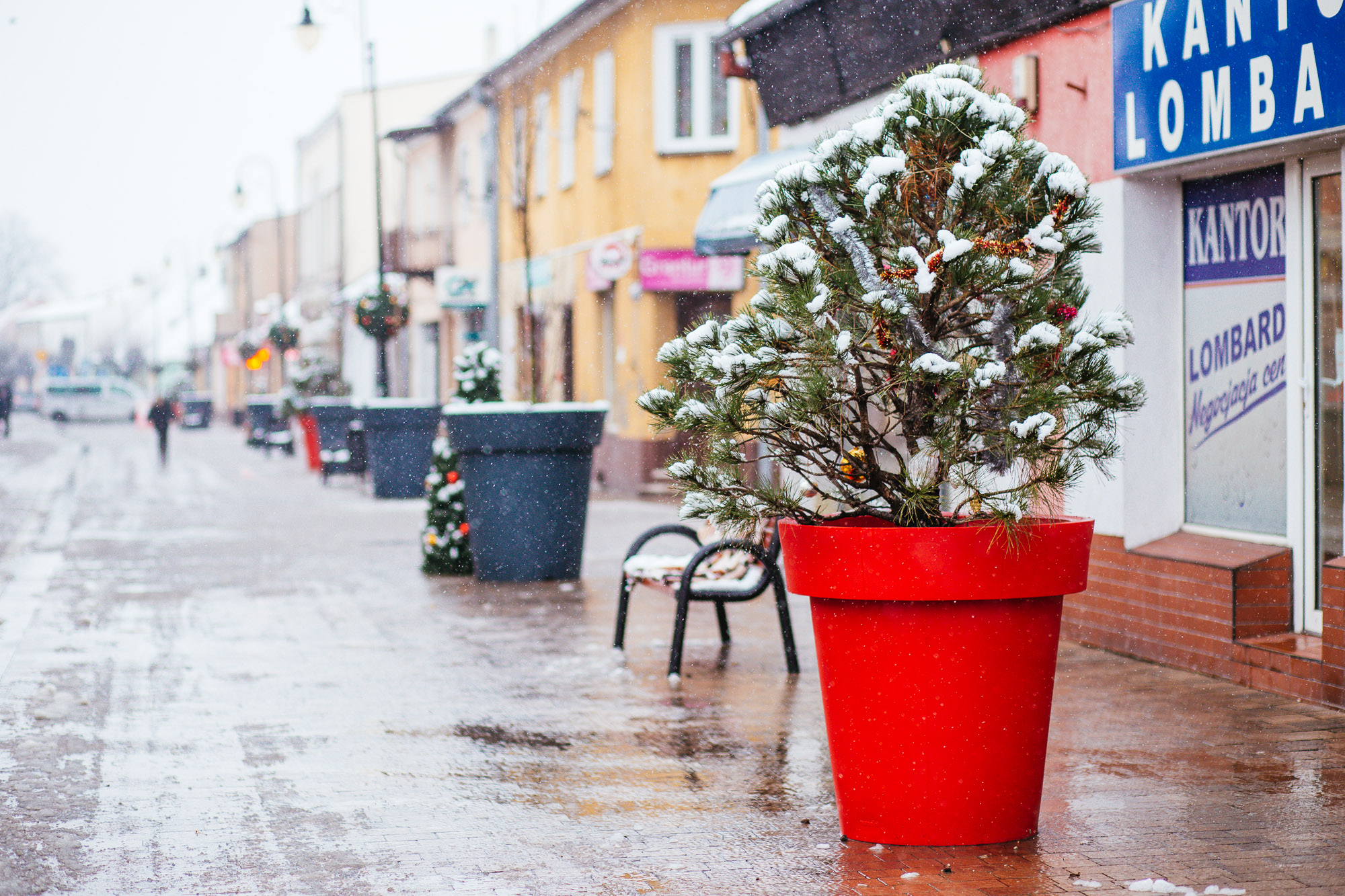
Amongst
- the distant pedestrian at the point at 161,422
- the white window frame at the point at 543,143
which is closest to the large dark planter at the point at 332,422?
the white window frame at the point at 543,143

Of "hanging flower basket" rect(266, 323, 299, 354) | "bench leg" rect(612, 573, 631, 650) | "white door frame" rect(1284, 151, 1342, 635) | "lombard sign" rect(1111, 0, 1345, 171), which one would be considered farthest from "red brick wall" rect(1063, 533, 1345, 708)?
"hanging flower basket" rect(266, 323, 299, 354)

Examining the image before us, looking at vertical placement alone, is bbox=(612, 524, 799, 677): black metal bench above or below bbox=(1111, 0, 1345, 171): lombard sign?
below

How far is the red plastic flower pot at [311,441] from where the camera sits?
27.2m

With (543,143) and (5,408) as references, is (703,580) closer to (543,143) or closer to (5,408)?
(543,143)

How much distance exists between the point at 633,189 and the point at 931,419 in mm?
18279

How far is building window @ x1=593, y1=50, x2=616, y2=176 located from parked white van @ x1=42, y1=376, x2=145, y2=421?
1956 inches

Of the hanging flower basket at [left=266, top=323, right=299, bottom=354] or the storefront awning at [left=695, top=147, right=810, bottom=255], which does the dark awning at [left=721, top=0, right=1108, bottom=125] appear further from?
the hanging flower basket at [left=266, top=323, right=299, bottom=354]

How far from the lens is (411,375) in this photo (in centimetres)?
4038

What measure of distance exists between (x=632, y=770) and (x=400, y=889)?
4.93ft

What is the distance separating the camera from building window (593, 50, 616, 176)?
2364 cm

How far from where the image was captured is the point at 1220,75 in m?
7.39

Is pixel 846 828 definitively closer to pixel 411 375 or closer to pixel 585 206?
pixel 585 206

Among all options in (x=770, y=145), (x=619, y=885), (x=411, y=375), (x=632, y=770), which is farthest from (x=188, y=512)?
(x=411, y=375)

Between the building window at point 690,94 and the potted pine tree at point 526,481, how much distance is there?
10941 mm
